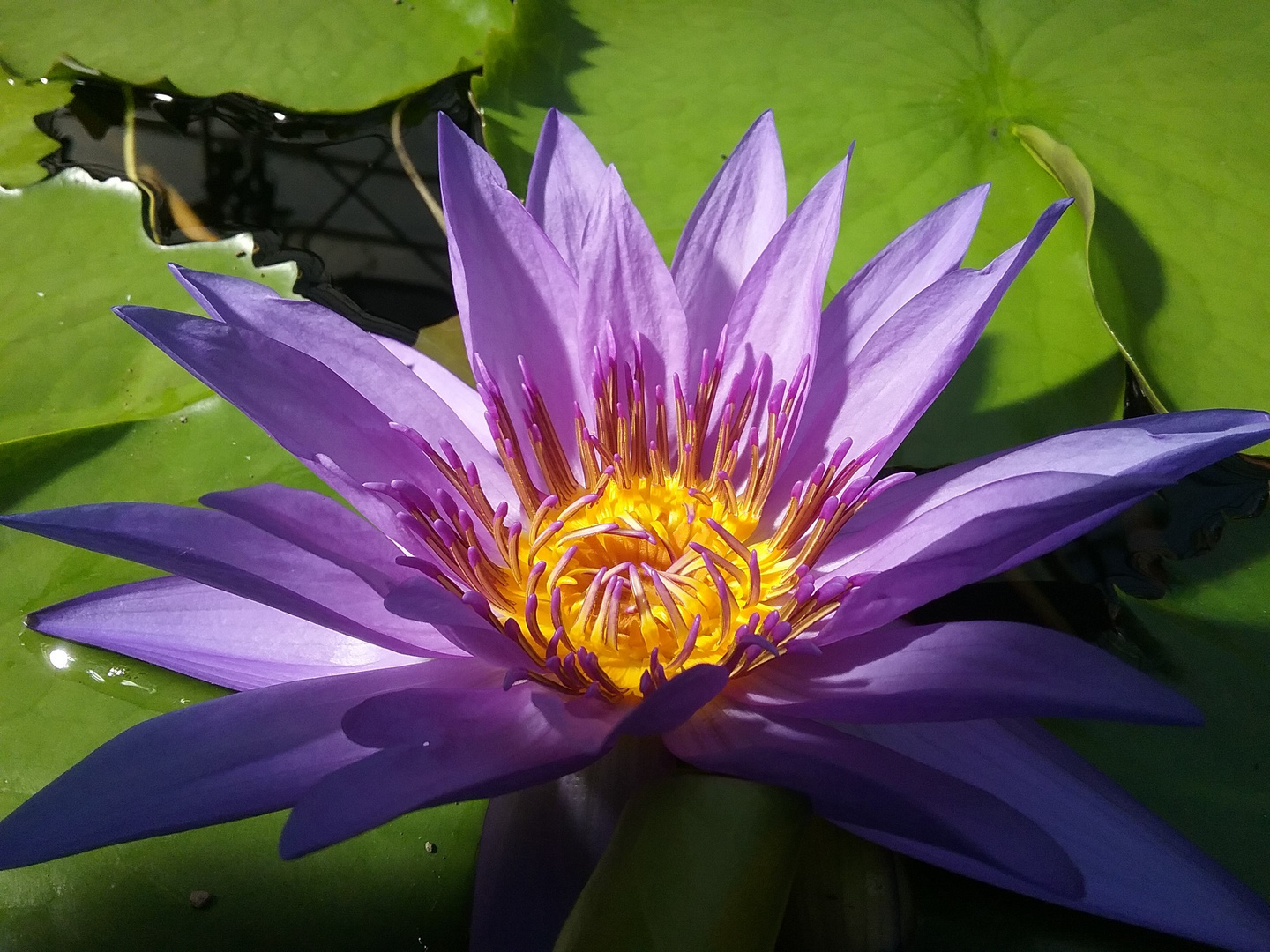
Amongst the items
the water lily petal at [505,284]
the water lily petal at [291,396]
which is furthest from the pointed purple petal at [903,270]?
the water lily petal at [291,396]

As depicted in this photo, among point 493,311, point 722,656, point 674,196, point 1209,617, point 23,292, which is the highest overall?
point 23,292

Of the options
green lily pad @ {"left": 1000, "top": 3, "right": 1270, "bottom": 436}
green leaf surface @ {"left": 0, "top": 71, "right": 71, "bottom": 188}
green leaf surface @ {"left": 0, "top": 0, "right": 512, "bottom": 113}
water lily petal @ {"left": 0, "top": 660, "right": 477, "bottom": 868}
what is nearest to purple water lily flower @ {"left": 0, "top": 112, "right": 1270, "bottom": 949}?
water lily petal @ {"left": 0, "top": 660, "right": 477, "bottom": 868}

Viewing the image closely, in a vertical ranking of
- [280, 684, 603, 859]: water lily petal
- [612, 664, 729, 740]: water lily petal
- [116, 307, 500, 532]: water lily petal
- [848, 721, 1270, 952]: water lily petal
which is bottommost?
[848, 721, 1270, 952]: water lily petal

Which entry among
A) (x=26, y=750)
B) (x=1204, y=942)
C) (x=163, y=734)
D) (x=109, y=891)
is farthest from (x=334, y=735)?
(x=1204, y=942)

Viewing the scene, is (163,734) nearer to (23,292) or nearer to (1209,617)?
(23,292)

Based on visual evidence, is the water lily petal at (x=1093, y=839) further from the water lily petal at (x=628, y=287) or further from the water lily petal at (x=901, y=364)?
the water lily petal at (x=628, y=287)

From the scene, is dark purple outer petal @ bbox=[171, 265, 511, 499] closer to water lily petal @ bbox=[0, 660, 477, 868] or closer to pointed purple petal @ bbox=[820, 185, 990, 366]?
water lily petal @ bbox=[0, 660, 477, 868]

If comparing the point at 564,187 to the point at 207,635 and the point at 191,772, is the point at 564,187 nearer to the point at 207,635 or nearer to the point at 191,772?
the point at 207,635
